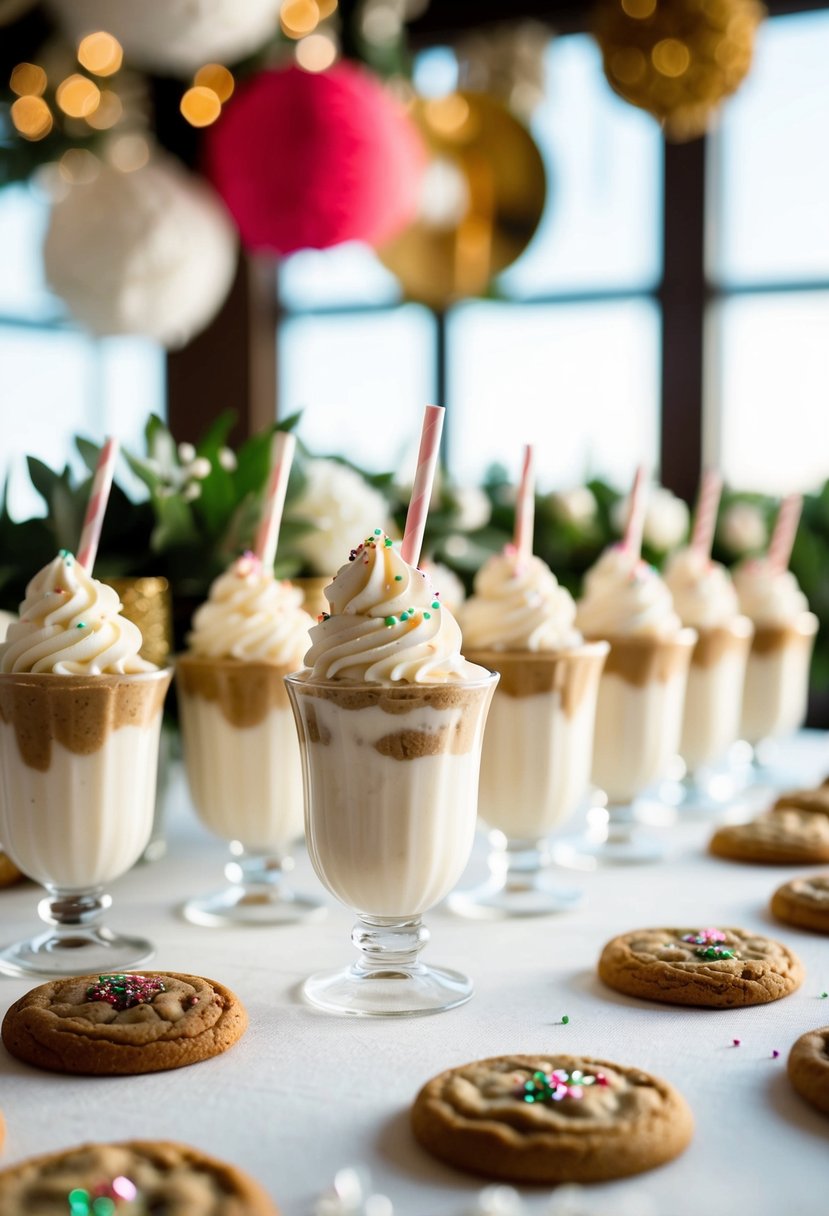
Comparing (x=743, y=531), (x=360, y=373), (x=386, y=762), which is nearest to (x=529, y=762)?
(x=386, y=762)

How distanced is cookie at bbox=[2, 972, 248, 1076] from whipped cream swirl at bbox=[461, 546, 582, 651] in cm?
71

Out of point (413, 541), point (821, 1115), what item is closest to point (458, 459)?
point (413, 541)

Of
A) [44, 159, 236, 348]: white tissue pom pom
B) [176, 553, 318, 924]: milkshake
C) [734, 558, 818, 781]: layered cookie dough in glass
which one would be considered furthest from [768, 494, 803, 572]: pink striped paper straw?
[44, 159, 236, 348]: white tissue pom pom

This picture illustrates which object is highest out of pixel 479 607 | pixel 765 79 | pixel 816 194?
pixel 765 79

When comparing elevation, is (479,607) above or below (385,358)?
below

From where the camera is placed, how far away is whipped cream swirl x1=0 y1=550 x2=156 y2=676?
1600 millimetres

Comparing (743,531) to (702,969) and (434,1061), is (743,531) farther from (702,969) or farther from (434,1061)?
(434,1061)

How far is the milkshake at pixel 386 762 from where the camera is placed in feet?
4.83

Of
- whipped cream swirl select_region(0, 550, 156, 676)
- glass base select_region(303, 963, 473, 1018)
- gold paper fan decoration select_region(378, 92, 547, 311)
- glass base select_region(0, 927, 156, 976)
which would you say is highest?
gold paper fan decoration select_region(378, 92, 547, 311)

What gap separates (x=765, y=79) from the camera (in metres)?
5.39

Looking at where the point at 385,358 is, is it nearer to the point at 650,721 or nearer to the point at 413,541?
the point at 650,721

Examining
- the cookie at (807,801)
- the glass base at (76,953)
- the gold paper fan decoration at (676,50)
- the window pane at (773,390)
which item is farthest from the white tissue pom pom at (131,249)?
the window pane at (773,390)

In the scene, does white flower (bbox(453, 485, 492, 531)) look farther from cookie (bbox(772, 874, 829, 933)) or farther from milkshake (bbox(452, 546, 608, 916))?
cookie (bbox(772, 874, 829, 933))

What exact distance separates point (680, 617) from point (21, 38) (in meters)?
2.81
